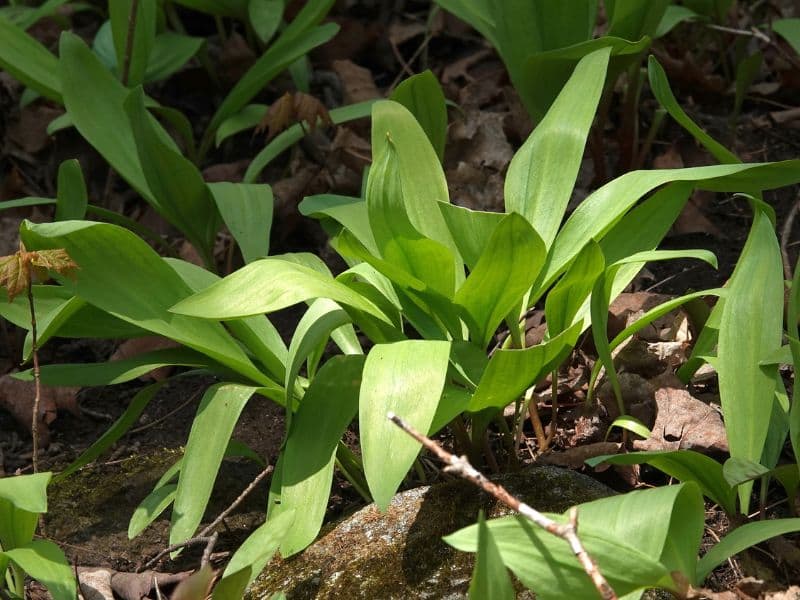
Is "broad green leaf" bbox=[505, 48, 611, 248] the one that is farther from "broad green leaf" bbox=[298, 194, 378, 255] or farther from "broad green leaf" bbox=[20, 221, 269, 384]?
"broad green leaf" bbox=[20, 221, 269, 384]

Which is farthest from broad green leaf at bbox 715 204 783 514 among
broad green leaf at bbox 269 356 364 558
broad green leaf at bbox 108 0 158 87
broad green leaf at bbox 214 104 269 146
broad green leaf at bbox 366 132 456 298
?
broad green leaf at bbox 108 0 158 87

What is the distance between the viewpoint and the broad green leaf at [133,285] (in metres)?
1.47

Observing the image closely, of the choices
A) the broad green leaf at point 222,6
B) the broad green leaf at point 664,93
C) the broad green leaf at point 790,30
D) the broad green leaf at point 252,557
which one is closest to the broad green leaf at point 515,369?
the broad green leaf at point 252,557

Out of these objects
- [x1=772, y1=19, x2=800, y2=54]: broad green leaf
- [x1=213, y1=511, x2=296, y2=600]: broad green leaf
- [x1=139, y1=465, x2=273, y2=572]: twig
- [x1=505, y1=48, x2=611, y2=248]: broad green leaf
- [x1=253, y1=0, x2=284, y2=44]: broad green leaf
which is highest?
[x1=253, y1=0, x2=284, y2=44]: broad green leaf

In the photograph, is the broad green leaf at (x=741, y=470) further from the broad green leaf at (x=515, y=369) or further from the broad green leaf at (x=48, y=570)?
the broad green leaf at (x=48, y=570)

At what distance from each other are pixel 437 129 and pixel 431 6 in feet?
4.12

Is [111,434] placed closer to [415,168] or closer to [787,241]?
[415,168]

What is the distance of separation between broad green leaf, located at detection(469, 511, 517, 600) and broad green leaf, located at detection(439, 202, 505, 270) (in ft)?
1.74

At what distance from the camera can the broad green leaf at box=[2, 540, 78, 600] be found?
1.25m

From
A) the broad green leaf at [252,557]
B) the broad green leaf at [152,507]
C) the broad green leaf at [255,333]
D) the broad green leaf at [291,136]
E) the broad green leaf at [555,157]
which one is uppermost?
the broad green leaf at [555,157]

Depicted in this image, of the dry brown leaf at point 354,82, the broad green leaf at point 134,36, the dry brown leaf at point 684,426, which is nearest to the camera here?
the dry brown leaf at point 684,426

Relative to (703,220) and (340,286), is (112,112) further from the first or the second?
(703,220)

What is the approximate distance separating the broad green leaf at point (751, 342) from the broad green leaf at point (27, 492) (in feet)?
2.94

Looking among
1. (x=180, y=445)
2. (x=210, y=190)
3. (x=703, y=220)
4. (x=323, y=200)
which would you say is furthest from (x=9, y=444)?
(x=703, y=220)
